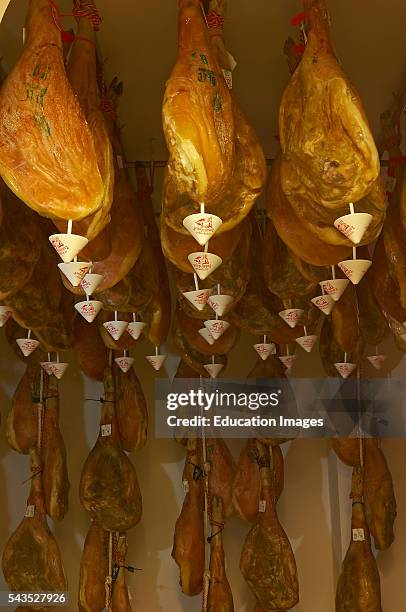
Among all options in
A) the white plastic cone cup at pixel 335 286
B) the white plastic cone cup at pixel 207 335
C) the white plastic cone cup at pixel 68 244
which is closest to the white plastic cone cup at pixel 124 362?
the white plastic cone cup at pixel 207 335

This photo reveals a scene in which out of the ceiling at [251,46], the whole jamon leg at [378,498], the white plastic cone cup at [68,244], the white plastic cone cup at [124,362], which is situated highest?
the ceiling at [251,46]

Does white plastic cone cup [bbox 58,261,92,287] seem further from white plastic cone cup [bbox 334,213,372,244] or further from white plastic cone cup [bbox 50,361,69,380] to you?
white plastic cone cup [bbox 50,361,69,380]

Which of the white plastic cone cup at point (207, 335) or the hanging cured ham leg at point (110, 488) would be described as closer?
the white plastic cone cup at point (207, 335)

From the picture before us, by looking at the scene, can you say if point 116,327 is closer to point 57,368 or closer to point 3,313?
point 3,313

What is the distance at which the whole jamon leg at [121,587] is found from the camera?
4172 mm

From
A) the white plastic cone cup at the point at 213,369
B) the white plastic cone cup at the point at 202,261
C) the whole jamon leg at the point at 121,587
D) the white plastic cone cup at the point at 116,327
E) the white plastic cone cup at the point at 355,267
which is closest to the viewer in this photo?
the white plastic cone cup at the point at 202,261

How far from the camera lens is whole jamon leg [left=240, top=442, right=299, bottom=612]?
4.15 meters

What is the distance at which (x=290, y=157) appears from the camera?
8.09 feet

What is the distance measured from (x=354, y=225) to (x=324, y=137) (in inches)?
10.5

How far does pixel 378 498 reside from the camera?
4367 millimetres

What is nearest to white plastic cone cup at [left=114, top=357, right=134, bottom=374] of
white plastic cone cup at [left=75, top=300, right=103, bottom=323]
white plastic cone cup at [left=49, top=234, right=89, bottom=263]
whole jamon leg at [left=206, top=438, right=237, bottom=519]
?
whole jamon leg at [left=206, top=438, right=237, bottom=519]

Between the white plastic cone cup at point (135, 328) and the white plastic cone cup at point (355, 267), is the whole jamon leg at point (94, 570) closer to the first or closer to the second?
the white plastic cone cup at point (135, 328)

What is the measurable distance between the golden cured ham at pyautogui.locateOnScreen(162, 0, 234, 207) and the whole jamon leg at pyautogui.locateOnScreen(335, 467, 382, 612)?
2.53 metres

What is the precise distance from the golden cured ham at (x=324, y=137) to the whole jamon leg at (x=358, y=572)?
236 cm
